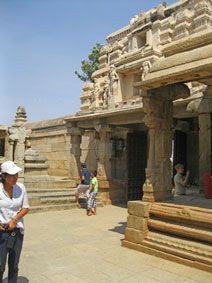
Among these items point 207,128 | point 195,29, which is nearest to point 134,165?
point 207,128

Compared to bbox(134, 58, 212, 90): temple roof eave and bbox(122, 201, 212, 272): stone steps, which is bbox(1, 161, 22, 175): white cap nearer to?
bbox(122, 201, 212, 272): stone steps

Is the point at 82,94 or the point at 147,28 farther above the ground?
the point at 147,28

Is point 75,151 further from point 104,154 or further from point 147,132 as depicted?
point 147,132

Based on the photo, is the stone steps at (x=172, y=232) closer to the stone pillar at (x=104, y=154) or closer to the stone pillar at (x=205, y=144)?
the stone pillar at (x=205, y=144)

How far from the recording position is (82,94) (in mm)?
16312

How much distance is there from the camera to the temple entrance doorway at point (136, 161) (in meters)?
11.5

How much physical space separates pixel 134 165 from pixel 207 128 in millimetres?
4425

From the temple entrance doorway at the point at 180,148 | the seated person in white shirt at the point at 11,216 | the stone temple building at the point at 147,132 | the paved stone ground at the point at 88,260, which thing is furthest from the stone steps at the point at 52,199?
the seated person in white shirt at the point at 11,216

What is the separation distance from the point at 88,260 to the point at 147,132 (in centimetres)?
787

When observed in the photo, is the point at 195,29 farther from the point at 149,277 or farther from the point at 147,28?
the point at 149,277

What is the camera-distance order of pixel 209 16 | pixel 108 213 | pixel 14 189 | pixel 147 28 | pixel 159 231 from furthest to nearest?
pixel 147 28
pixel 209 16
pixel 108 213
pixel 159 231
pixel 14 189

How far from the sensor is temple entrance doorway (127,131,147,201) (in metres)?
11.5

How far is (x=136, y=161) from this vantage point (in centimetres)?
1172

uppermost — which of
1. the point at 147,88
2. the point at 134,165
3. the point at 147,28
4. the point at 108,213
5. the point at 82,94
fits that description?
the point at 147,28
